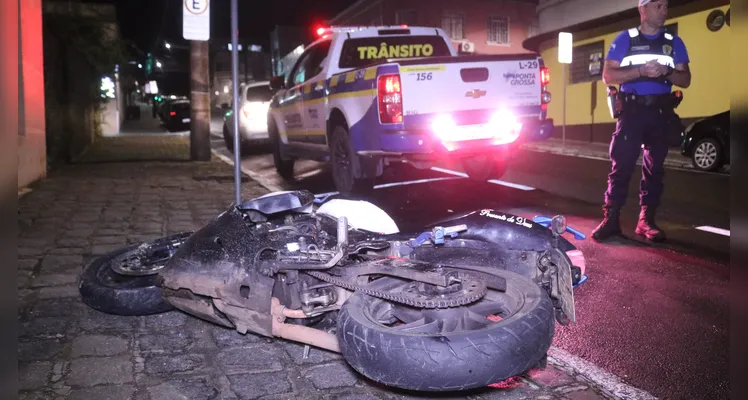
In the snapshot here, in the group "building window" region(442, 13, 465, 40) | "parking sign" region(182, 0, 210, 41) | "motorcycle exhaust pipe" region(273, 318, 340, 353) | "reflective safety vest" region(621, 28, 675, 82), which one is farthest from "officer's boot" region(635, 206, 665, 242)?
"building window" region(442, 13, 465, 40)

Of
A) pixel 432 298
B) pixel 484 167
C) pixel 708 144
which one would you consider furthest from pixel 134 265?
pixel 708 144

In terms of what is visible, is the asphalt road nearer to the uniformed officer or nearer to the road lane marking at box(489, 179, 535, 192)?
the road lane marking at box(489, 179, 535, 192)

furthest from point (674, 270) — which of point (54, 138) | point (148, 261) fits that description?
point (54, 138)

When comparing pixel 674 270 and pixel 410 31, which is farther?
pixel 410 31

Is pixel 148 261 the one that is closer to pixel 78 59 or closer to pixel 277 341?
pixel 277 341

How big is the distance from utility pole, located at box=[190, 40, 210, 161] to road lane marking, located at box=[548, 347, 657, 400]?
10829 mm

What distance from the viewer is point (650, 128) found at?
5516 millimetres

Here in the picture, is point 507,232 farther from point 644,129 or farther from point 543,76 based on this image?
point 543,76

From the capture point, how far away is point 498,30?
3762 centimetres

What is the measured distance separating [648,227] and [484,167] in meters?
3.65

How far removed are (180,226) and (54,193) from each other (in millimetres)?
3160

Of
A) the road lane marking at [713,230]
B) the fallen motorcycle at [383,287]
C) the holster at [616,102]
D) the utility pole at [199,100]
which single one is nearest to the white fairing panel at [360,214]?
the fallen motorcycle at [383,287]

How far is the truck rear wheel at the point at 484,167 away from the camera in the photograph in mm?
8992

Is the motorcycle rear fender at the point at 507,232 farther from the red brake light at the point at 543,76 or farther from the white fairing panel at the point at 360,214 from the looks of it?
the red brake light at the point at 543,76
